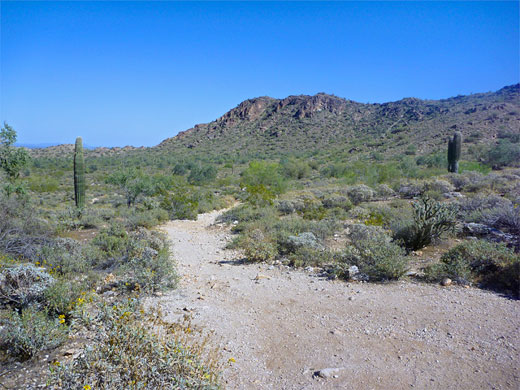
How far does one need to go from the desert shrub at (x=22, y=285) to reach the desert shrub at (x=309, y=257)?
4811mm

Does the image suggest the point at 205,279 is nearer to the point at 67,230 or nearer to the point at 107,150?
the point at 67,230

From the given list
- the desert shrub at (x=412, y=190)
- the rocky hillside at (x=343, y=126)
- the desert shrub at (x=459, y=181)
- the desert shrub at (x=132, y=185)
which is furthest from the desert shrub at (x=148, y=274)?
the rocky hillside at (x=343, y=126)

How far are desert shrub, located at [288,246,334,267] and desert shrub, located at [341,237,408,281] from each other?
453mm

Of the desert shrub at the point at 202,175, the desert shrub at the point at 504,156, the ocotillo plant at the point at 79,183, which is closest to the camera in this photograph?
the ocotillo plant at the point at 79,183

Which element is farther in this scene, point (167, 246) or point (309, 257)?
point (167, 246)

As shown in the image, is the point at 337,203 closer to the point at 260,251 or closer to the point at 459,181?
the point at 260,251

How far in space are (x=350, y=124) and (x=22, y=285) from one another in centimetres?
6073

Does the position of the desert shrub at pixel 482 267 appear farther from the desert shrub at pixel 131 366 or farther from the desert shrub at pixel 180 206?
the desert shrub at pixel 180 206

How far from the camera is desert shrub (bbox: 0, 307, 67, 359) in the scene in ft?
12.5

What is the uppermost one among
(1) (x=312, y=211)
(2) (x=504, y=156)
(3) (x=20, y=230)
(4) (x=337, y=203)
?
(2) (x=504, y=156)

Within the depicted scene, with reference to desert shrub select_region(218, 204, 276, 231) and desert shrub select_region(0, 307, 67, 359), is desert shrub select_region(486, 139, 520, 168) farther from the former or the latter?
desert shrub select_region(0, 307, 67, 359)

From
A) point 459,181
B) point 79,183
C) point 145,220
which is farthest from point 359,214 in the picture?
point 79,183

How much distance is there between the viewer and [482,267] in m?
6.16

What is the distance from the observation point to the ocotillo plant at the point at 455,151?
21875 mm
